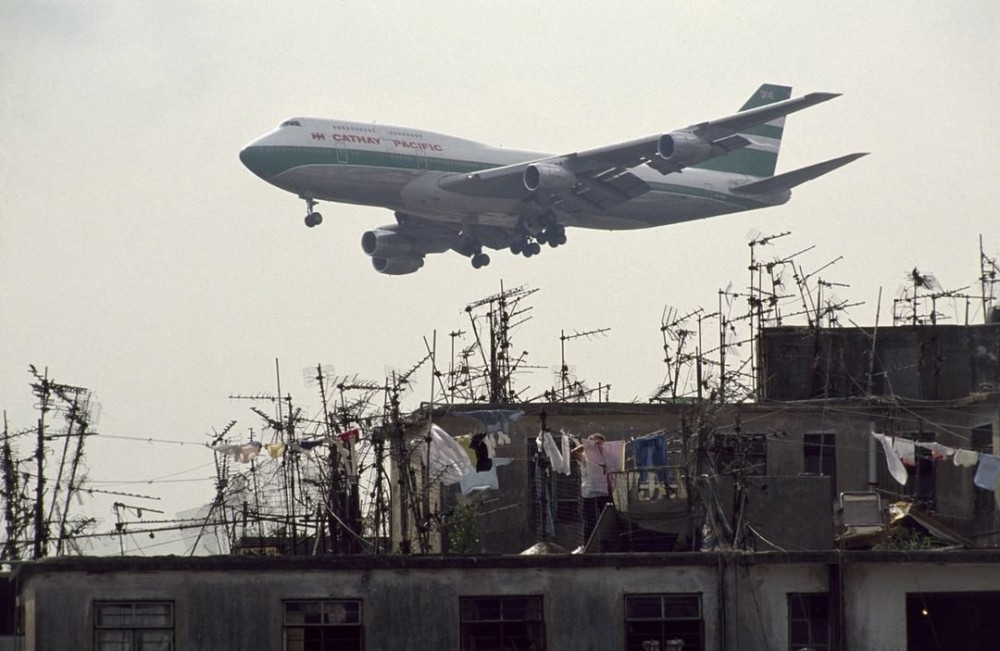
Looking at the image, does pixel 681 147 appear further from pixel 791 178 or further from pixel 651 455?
pixel 651 455

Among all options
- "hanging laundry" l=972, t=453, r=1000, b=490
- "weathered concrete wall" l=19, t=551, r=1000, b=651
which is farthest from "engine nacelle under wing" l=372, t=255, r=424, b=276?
"weathered concrete wall" l=19, t=551, r=1000, b=651

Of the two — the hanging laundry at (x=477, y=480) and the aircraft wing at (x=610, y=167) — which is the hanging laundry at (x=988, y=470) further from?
the aircraft wing at (x=610, y=167)

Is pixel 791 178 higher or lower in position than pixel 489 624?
higher

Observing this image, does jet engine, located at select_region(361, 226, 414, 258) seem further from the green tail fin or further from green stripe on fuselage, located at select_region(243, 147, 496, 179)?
the green tail fin

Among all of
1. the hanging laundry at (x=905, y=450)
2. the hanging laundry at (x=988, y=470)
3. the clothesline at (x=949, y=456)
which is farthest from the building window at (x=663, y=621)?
the hanging laundry at (x=905, y=450)

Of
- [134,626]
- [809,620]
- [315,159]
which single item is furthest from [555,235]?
[134,626]

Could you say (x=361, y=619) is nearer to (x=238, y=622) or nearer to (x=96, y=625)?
(x=238, y=622)

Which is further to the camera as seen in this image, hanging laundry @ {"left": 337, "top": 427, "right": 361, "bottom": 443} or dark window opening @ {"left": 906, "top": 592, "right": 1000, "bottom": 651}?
hanging laundry @ {"left": 337, "top": 427, "right": 361, "bottom": 443}
